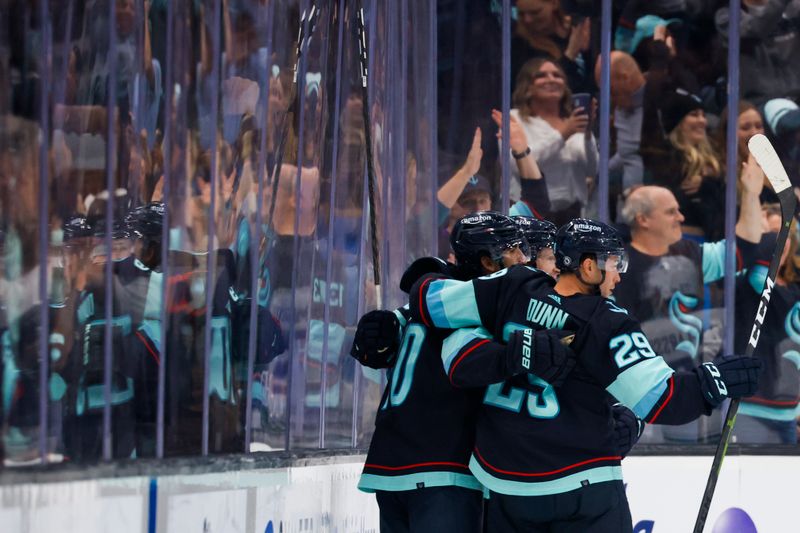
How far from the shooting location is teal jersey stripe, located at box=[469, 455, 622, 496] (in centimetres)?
279

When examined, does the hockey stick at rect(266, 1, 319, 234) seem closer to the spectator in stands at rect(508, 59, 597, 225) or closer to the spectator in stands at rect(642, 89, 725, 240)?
the spectator in stands at rect(508, 59, 597, 225)

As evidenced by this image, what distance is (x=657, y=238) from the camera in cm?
594

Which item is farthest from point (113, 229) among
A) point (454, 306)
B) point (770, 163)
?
point (770, 163)

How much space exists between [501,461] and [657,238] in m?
3.28

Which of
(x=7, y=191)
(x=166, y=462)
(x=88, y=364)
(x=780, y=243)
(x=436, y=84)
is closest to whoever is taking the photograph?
(x=7, y=191)

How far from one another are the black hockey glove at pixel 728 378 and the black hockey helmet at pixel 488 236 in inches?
21.1

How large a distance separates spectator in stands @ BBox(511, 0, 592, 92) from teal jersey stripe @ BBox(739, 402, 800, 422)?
1.58 metres

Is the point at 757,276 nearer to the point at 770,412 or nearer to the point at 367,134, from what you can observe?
the point at 770,412

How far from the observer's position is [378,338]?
10.2ft

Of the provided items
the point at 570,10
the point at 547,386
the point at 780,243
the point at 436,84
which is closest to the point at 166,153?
the point at 547,386

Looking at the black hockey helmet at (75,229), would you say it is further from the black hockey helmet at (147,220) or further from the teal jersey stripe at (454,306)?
the teal jersey stripe at (454,306)

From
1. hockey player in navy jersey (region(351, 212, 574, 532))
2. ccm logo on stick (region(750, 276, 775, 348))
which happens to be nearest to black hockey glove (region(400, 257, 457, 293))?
hockey player in navy jersey (region(351, 212, 574, 532))

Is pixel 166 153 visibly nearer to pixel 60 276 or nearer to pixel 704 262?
pixel 60 276

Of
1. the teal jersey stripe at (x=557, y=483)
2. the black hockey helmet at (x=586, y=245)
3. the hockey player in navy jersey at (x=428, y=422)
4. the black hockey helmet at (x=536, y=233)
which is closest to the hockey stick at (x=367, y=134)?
the black hockey helmet at (x=536, y=233)
